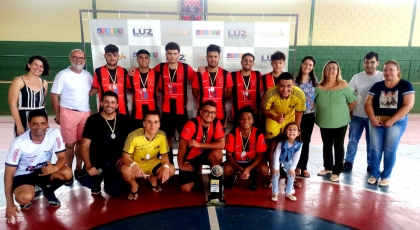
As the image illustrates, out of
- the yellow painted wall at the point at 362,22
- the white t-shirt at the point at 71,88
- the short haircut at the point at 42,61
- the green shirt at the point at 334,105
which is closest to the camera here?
the short haircut at the point at 42,61

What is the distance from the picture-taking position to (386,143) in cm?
416

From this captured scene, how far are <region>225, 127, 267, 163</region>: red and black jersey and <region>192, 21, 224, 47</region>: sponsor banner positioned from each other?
1.63 meters

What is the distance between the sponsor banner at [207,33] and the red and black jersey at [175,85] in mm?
560

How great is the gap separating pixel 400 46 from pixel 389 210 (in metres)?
9.27

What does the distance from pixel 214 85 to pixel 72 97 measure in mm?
2016

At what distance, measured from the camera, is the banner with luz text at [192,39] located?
4590 millimetres

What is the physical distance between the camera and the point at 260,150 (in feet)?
12.8

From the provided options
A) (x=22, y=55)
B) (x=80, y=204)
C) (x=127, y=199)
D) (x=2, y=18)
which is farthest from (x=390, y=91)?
(x=2, y=18)

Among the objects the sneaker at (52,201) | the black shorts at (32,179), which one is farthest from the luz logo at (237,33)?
the sneaker at (52,201)

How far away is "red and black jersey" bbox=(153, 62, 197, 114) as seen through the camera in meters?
4.32

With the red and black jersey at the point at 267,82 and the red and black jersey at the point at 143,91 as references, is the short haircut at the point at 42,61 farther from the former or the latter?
the red and black jersey at the point at 267,82

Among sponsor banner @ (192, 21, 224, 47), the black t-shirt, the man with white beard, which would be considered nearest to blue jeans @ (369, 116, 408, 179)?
sponsor banner @ (192, 21, 224, 47)

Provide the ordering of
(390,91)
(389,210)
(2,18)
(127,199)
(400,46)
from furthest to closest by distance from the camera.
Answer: (400,46) → (2,18) → (390,91) → (127,199) → (389,210)

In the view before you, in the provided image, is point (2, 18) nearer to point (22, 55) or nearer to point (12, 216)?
point (22, 55)
